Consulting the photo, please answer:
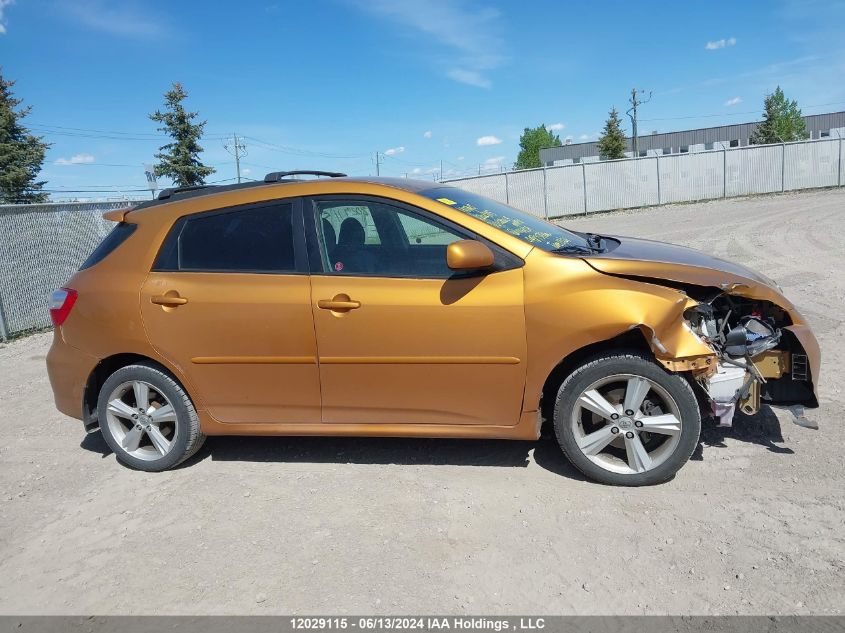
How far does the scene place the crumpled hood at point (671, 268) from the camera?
346 centimetres

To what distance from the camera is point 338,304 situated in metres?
3.63

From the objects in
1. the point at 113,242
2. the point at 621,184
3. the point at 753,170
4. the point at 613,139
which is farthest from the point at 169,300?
the point at 613,139

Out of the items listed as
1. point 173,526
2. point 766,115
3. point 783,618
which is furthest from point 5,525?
point 766,115

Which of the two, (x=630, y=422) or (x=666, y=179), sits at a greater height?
(x=666, y=179)

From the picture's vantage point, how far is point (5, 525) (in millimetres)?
3717

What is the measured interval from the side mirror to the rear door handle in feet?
2.03

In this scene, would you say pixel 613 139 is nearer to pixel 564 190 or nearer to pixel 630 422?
pixel 564 190

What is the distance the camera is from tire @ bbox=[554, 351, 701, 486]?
339cm

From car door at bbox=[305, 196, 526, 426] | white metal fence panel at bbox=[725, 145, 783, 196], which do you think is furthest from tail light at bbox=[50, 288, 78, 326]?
white metal fence panel at bbox=[725, 145, 783, 196]

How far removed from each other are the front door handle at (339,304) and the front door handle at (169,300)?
926 millimetres

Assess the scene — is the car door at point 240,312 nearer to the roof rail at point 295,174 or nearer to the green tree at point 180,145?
the roof rail at point 295,174

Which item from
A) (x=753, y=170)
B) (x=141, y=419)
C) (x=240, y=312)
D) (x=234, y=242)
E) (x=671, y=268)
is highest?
(x=753, y=170)

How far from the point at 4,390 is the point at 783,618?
7176 mm

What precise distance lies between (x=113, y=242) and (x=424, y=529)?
2836mm
